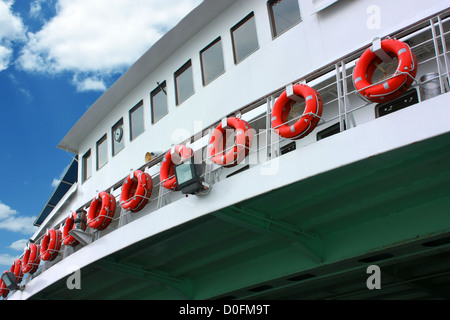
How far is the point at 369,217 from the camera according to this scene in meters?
5.75

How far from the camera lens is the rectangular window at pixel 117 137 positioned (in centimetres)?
1168

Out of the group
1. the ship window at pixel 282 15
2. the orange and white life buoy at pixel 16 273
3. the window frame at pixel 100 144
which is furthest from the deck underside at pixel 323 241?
the window frame at pixel 100 144

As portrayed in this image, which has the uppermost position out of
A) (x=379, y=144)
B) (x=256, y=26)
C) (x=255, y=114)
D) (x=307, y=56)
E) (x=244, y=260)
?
(x=256, y=26)

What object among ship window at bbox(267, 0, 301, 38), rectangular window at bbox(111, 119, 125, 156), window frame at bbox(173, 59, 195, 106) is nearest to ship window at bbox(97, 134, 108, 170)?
rectangular window at bbox(111, 119, 125, 156)

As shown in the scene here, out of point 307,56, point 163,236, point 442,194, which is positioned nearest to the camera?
point 442,194

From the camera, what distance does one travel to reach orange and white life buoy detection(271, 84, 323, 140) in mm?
5199

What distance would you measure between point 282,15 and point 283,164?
4.07m

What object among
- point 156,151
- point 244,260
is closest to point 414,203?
point 244,260

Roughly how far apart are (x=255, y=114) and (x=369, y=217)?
8.73ft

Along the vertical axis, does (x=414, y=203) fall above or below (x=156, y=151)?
below

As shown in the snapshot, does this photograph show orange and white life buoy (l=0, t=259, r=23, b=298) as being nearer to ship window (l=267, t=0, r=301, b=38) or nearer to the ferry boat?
the ferry boat

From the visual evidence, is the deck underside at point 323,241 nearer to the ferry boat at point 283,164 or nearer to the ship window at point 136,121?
the ferry boat at point 283,164

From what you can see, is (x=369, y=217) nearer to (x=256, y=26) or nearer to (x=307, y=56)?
(x=307, y=56)

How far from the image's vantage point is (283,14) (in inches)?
321
